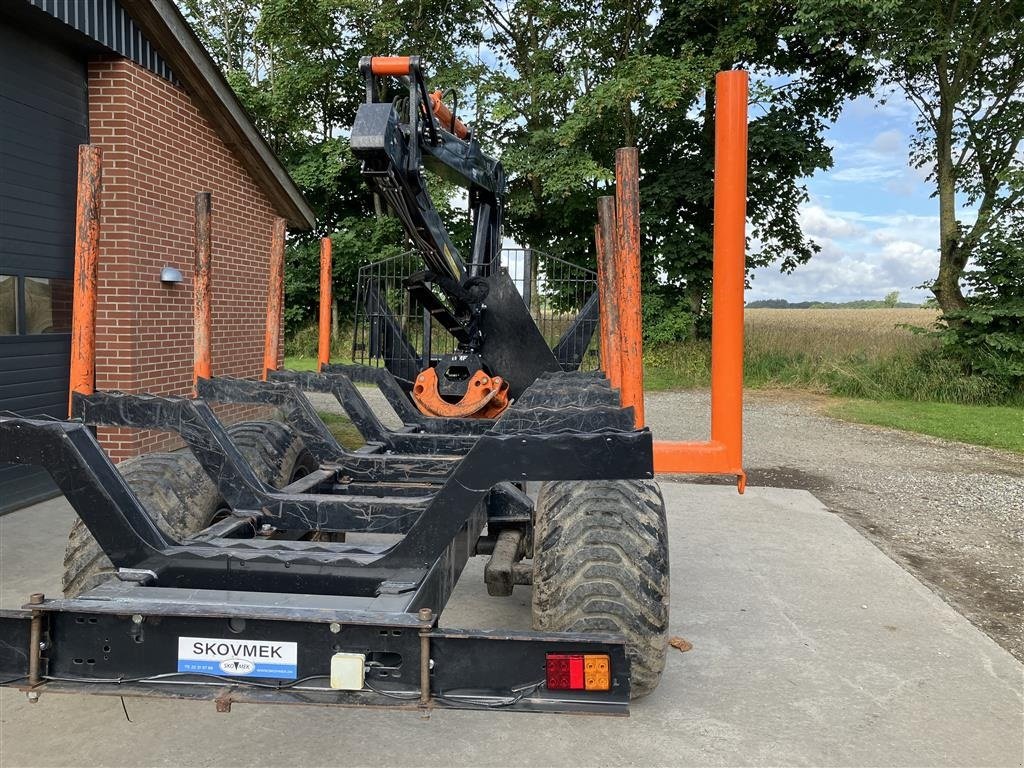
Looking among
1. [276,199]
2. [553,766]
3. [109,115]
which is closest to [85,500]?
[553,766]

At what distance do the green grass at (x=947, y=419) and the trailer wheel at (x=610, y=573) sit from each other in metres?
9.82

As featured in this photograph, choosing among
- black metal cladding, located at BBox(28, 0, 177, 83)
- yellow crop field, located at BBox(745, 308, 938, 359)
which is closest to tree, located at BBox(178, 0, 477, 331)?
yellow crop field, located at BBox(745, 308, 938, 359)

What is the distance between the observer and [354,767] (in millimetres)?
2881

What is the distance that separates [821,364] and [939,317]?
8.10 feet

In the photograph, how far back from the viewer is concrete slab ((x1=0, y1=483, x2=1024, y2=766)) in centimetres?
298

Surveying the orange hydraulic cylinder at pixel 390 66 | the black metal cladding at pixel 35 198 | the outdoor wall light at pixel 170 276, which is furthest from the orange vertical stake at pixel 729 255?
the outdoor wall light at pixel 170 276

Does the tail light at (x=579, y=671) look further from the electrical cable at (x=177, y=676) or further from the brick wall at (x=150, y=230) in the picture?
the brick wall at (x=150, y=230)

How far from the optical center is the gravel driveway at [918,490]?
5.28 m

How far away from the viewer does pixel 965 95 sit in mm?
17766

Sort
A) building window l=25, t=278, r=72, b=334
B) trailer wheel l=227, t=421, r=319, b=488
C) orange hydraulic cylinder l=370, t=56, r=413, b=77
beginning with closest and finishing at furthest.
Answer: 1. trailer wheel l=227, t=421, r=319, b=488
2. orange hydraulic cylinder l=370, t=56, r=413, b=77
3. building window l=25, t=278, r=72, b=334

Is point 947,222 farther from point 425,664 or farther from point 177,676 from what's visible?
point 177,676

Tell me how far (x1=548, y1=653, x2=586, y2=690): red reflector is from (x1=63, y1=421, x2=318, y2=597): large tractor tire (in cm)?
165

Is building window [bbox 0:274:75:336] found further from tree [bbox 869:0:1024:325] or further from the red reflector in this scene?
tree [bbox 869:0:1024:325]

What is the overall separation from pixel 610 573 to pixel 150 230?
6.31 metres
